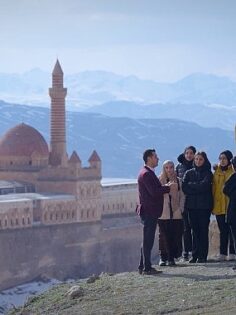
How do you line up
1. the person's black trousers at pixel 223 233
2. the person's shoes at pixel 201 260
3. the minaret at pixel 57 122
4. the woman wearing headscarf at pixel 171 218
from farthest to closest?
1. the minaret at pixel 57 122
2. the person's shoes at pixel 201 260
3. the person's black trousers at pixel 223 233
4. the woman wearing headscarf at pixel 171 218

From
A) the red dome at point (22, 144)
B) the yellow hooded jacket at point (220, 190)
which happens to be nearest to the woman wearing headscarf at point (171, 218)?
the yellow hooded jacket at point (220, 190)

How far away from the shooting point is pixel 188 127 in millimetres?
190000

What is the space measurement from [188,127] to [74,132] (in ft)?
75.5

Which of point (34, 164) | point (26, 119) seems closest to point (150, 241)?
point (34, 164)

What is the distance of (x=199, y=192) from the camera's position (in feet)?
58.9

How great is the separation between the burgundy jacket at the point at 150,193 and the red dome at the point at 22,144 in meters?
41.0

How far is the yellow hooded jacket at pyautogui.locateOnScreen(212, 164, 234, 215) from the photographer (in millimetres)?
17984

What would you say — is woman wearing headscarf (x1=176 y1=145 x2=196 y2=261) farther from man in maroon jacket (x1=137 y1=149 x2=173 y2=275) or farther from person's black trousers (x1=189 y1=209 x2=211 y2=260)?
man in maroon jacket (x1=137 y1=149 x2=173 y2=275)

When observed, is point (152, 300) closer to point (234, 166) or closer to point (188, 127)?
point (234, 166)

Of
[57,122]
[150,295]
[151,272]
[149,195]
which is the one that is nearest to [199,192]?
[149,195]

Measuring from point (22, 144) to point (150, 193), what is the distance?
1630 inches

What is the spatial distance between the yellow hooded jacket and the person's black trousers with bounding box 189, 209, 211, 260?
15 centimetres

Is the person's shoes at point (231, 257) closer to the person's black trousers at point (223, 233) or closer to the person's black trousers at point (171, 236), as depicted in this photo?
the person's black trousers at point (223, 233)

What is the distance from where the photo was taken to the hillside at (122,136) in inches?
6171
